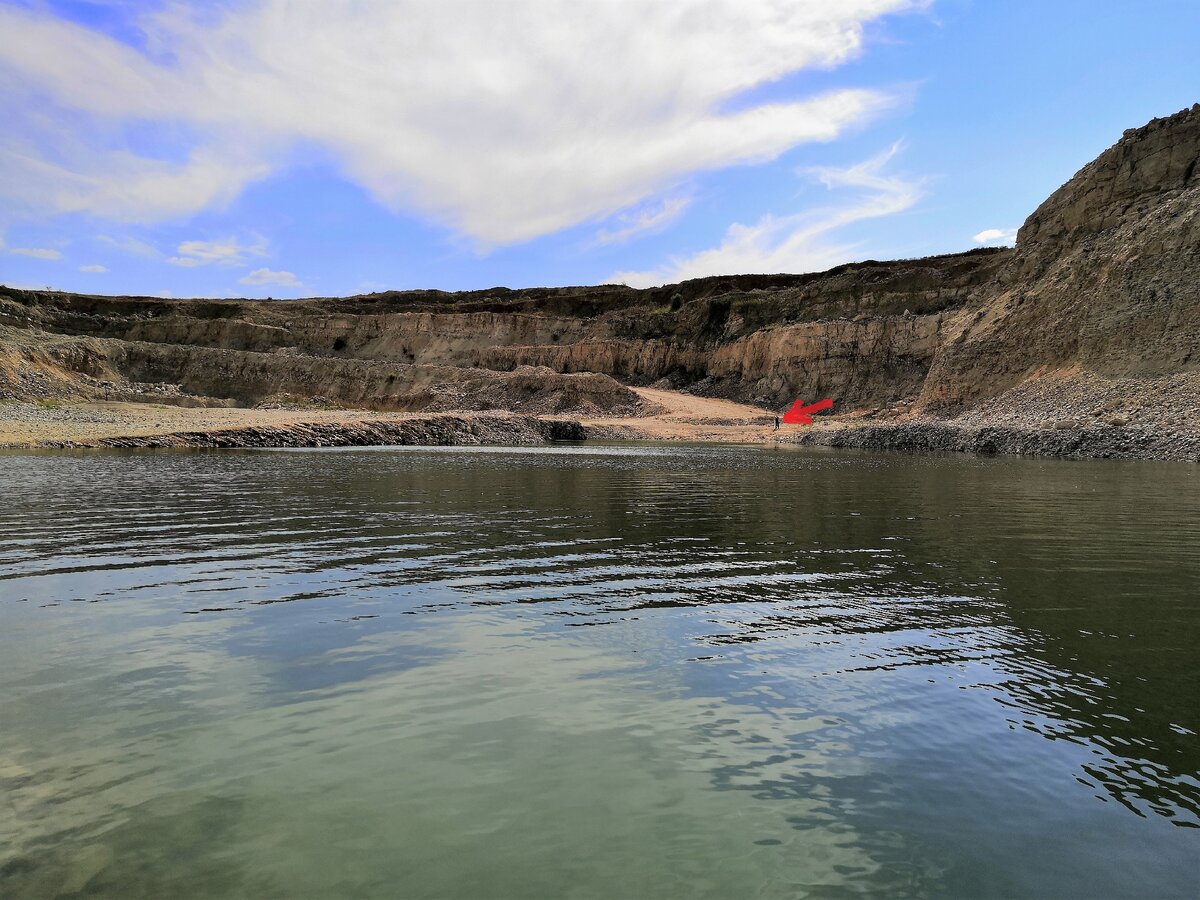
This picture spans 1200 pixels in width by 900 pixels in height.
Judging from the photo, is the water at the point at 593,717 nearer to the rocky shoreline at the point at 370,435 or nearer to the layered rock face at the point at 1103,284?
the rocky shoreline at the point at 370,435

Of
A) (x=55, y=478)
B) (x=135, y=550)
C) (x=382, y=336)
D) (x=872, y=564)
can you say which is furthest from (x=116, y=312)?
(x=872, y=564)

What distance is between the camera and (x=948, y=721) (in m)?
4.48

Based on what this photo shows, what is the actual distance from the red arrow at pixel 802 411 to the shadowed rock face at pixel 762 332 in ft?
4.69

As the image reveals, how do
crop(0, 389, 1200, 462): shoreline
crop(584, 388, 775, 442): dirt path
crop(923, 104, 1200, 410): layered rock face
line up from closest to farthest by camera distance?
crop(0, 389, 1200, 462): shoreline
crop(923, 104, 1200, 410): layered rock face
crop(584, 388, 775, 442): dirt path

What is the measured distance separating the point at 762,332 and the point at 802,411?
1004 cm

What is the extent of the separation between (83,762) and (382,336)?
76.0m

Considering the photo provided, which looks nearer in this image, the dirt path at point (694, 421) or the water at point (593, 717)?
the water at point (593, 717)

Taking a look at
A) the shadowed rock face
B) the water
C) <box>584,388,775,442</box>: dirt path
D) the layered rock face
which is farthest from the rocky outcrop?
the layered rock face

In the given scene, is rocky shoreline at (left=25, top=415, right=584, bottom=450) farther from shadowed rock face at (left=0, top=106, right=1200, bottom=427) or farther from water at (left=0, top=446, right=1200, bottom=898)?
water at (left=0, top=446, right=1200, bottom=898)

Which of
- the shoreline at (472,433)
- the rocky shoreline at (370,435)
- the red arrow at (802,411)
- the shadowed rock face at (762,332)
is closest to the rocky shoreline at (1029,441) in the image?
the shoreline at (472,433)

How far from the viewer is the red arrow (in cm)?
5731

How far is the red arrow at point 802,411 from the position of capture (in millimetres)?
57306

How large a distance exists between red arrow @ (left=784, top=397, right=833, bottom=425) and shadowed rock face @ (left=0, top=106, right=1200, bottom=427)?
4.69ft

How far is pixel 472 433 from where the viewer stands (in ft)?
135
